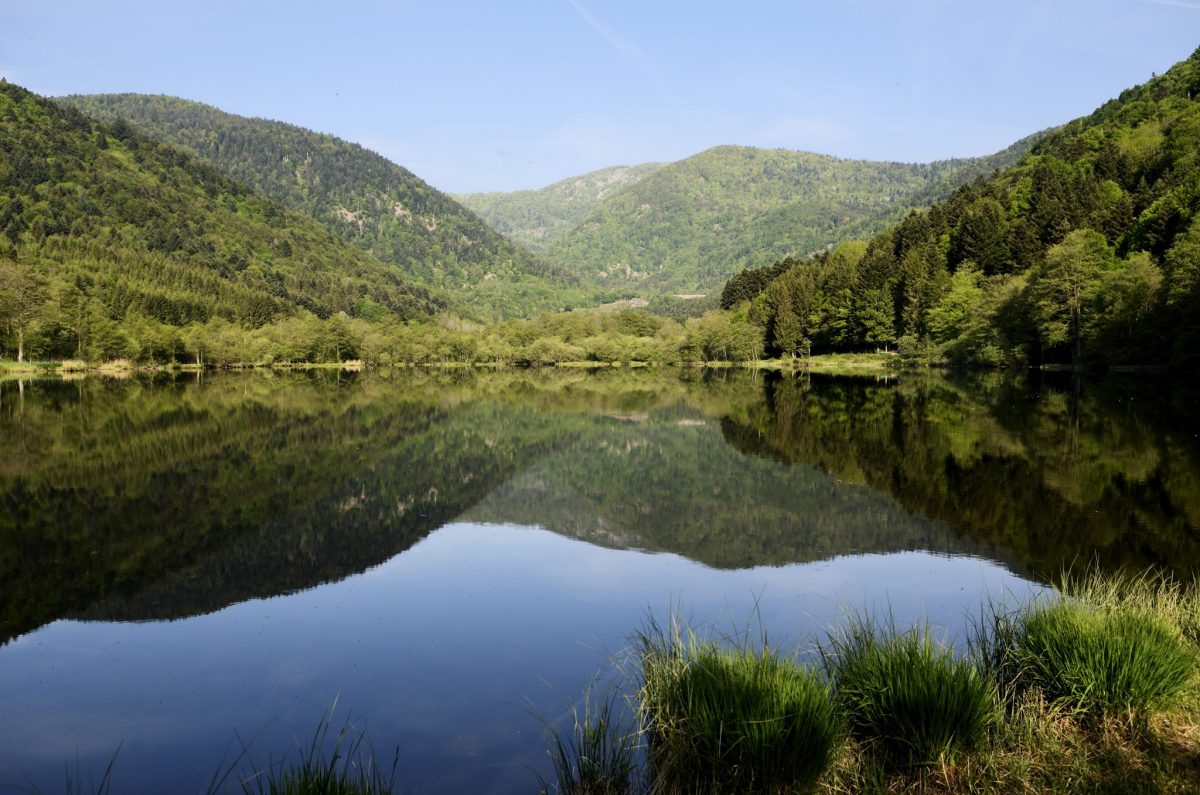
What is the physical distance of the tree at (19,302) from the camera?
8481cm

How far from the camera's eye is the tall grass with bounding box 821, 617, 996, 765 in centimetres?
557

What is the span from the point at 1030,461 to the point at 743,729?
18.8m

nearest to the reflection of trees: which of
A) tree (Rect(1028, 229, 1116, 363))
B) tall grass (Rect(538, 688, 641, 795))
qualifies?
tall grass (Rect(538, 688, 641, 795))

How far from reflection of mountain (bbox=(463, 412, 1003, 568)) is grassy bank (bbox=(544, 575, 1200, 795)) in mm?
6820

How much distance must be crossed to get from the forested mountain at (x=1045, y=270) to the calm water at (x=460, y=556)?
37755 mm

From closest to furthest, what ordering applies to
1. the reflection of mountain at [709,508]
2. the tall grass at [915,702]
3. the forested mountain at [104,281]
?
1. the tall grass at [915,702]
2. the reflection of mountain at [709,508]
3. the forested mountain at [104,281]

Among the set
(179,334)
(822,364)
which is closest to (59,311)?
(179,334)

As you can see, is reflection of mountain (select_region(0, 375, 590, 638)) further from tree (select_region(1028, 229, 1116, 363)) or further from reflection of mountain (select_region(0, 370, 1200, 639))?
tree (select_region(1028, 229, 1116, 363))

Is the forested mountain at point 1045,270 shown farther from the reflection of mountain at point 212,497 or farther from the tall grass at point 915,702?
the tall grass at point 915,702

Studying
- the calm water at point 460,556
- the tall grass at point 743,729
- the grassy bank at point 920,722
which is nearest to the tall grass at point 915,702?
the grassy bank at point 920,722

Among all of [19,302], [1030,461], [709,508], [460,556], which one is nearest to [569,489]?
[709,508]

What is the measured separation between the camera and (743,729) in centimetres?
537

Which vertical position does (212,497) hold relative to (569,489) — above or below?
above

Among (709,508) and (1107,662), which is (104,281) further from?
(1107,662)
